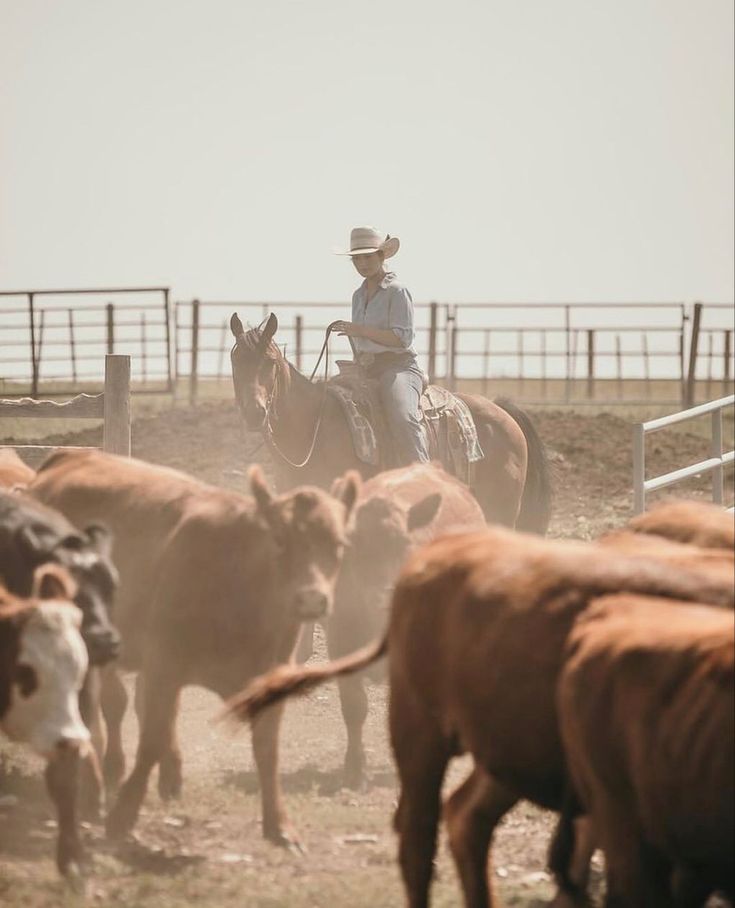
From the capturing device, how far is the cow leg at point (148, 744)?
18.3 ft

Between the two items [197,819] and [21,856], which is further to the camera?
[197,819]

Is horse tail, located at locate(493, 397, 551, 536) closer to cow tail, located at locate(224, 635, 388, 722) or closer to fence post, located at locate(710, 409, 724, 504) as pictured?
fence post, located at locate(710, 409, 724, 504)

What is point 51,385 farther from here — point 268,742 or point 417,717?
Result: point 417,717

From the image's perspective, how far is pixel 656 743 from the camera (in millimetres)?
3311

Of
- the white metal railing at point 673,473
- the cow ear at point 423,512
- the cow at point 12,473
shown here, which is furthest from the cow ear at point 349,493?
the white metal railing at point 673,473

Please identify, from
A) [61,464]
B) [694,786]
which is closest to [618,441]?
[61,464]

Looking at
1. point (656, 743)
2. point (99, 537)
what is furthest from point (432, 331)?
point (656, 743)

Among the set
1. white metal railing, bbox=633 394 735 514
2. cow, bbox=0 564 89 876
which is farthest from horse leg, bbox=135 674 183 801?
white metal railing, bbox=633 394 735 514

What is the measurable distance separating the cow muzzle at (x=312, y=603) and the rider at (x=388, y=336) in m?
4.13

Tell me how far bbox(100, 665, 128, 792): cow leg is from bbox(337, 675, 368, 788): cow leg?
0.91 m

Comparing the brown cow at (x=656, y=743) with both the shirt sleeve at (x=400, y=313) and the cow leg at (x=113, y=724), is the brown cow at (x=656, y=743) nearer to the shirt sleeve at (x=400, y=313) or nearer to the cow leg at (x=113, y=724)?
the cow leg at (x=113, y=724)

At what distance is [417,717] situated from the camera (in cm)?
424

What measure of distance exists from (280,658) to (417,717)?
1622mm

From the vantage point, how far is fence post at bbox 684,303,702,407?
956 inches
